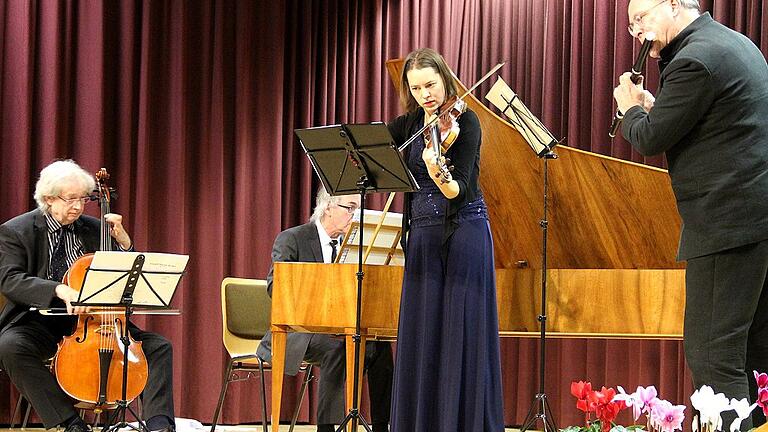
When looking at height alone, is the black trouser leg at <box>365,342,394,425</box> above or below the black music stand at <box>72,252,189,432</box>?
below

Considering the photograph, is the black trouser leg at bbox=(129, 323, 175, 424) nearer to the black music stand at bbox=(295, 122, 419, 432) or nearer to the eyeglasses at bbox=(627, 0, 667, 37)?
the black music stand at bbox=(295, 122, 419, 432)

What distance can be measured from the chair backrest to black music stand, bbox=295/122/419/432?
65.8 inches

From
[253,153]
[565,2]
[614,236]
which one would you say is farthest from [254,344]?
[565,2]

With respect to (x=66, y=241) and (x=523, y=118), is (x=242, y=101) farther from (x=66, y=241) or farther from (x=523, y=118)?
(x=523, y=118)

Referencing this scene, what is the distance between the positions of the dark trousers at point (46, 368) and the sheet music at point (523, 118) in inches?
82.3

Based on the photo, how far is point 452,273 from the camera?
135 inches

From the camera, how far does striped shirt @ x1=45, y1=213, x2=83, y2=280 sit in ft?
15.9

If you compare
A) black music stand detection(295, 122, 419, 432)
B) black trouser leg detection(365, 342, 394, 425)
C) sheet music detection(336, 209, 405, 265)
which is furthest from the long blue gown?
black trouser leg detection(365, 342, 394, 425)

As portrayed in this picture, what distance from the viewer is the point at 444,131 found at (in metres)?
3.29

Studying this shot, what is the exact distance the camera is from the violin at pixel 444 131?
10.4ft

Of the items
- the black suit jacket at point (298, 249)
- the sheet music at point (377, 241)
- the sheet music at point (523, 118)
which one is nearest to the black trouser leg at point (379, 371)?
the black suit jacket at point (298, 249)

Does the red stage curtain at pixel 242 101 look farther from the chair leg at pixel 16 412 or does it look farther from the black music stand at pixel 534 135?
the black music stand at pixel 534 135

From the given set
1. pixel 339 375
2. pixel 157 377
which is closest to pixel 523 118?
pixel 339 375

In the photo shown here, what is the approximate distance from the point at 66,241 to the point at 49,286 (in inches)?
14.2
